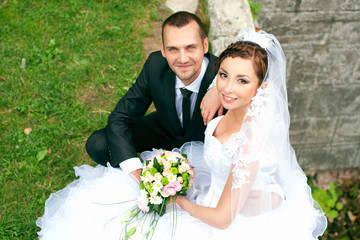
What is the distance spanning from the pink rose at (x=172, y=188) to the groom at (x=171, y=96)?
24.5 inches

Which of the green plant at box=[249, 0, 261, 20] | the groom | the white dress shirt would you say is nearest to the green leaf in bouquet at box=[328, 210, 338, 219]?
the green plant at box=[249, 0, 261, 20]

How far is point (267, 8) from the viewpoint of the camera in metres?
4.71

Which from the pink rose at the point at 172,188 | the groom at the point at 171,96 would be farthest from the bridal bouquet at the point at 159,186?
the groom at the point at 171,96

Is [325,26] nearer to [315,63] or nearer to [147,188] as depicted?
[315,63]

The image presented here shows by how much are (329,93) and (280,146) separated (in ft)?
13.3

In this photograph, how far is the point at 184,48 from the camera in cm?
256

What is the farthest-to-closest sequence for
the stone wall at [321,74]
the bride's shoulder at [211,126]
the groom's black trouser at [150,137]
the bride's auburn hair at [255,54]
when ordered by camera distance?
the stone wall at [321,74] → the groom's black trouser at [150,137] → the bride's shoulder at [211,126] → the bride's auburn hair at [255,54]

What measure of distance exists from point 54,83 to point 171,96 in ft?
6.16

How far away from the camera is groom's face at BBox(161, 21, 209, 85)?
8.34 ft

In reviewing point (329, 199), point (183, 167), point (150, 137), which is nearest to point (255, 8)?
point (150, 137)

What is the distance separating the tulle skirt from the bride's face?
786mm

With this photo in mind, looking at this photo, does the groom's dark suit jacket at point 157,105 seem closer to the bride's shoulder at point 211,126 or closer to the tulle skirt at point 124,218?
the tulle skirt at point 124,218

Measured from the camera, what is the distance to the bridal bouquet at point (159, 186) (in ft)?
6.93

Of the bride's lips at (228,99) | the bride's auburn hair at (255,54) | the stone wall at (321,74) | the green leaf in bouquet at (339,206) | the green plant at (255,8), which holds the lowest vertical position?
the green leaf in bouquet at (339,206)
